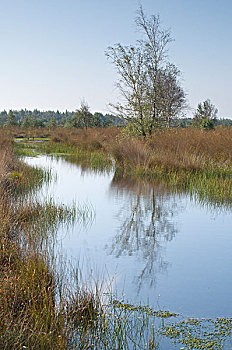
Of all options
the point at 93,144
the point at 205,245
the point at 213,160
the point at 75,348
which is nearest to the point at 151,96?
the point at 213,160

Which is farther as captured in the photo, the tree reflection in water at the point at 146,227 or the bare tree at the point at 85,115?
the bare tree at the point at 85,115

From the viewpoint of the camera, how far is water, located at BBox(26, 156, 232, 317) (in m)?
3.80

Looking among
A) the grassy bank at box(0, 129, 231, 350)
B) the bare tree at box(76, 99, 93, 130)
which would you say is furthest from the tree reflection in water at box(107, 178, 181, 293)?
the bare tree at box(76, 99, 93, 130)

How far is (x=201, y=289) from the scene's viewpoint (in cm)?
395

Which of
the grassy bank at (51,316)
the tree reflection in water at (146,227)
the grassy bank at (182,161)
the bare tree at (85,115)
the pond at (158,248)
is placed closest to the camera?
the grassy bank at (51,316)

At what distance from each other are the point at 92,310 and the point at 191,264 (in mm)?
1796

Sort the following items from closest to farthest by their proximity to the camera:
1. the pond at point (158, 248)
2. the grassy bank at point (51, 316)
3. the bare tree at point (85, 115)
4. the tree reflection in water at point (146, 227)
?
the grassy bank at point (51, 316)
the pond at point (158, 248)
the tree reflection in water at point (146, 227)
the bare tree at point (85, 115)

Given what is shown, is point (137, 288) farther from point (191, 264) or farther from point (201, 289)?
point (191, 264)

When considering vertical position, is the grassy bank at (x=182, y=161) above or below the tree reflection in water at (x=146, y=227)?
above

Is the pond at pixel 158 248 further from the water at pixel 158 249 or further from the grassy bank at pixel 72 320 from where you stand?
the grassy bank at pixel 72 320

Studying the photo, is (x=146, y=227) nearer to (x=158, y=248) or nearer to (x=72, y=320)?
(x=158, y=248)

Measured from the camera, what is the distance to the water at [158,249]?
150 inches

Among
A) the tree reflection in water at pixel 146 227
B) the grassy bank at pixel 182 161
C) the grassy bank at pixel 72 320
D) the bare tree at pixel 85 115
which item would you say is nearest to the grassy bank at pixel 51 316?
the grassy bank at pixel 72 320

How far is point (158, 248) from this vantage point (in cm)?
525
